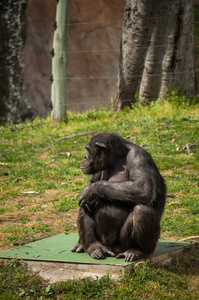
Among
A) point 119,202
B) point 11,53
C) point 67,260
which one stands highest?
point 11,53

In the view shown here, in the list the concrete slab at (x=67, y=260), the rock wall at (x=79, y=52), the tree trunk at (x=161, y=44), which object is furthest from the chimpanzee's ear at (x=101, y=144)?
the rock wall at (x=79, y=52)

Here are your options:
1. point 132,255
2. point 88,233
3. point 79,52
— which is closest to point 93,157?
point 88,233

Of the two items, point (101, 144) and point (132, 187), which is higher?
point (101, 144)

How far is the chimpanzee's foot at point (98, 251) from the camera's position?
4469 mm

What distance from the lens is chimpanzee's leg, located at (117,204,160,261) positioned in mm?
4383

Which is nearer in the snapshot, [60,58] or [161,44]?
[161,44]

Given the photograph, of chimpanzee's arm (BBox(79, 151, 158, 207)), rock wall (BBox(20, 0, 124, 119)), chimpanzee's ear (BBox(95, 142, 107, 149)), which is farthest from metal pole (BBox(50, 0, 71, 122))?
chimpanzee's arm (BBox(79, 151, 158, 207))

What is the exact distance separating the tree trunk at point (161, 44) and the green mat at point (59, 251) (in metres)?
6.11

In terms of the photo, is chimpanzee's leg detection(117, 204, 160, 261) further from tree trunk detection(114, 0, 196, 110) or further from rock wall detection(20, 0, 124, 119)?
rock wall detection(20, 0, 124, 119)

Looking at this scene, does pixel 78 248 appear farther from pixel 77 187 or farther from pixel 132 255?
pixel 77 187

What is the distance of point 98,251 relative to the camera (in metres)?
4.50

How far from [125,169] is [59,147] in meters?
5.44

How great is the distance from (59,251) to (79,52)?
45.1ft

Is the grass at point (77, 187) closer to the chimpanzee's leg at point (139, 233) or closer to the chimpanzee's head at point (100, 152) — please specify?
the chimpanzee's leg at point (139, 233)
